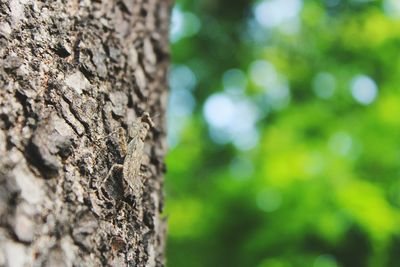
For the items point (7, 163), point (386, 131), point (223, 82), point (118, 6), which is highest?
point (223, 82)

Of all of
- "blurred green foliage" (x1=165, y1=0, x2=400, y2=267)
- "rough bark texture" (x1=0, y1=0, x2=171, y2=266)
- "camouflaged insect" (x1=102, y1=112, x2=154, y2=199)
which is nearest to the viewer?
"rough bark texture" (x1=0, y1=0, x2=171, y2=266)

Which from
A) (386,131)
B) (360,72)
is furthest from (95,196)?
(360,72)

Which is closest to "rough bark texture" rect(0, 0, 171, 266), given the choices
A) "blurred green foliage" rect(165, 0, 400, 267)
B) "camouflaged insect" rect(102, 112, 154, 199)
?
"camouflaged insect" rect(102, 112, 154, 199)

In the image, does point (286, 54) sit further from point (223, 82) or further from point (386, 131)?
point (386, 131)

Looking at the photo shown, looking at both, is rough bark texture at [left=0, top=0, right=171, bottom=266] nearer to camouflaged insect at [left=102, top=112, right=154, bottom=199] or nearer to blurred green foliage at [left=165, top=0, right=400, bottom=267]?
camouflaged insect at [left=102, top=112, right=154, bottom=199]

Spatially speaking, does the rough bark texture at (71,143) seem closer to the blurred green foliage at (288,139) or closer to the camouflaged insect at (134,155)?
the camouflaged insect at (134,155)

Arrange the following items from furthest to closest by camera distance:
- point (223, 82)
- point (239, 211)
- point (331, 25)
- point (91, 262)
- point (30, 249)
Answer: point (223, 82) → point (331, 25) → point (239, 211) → point (91, 262) → point (30, 249)
